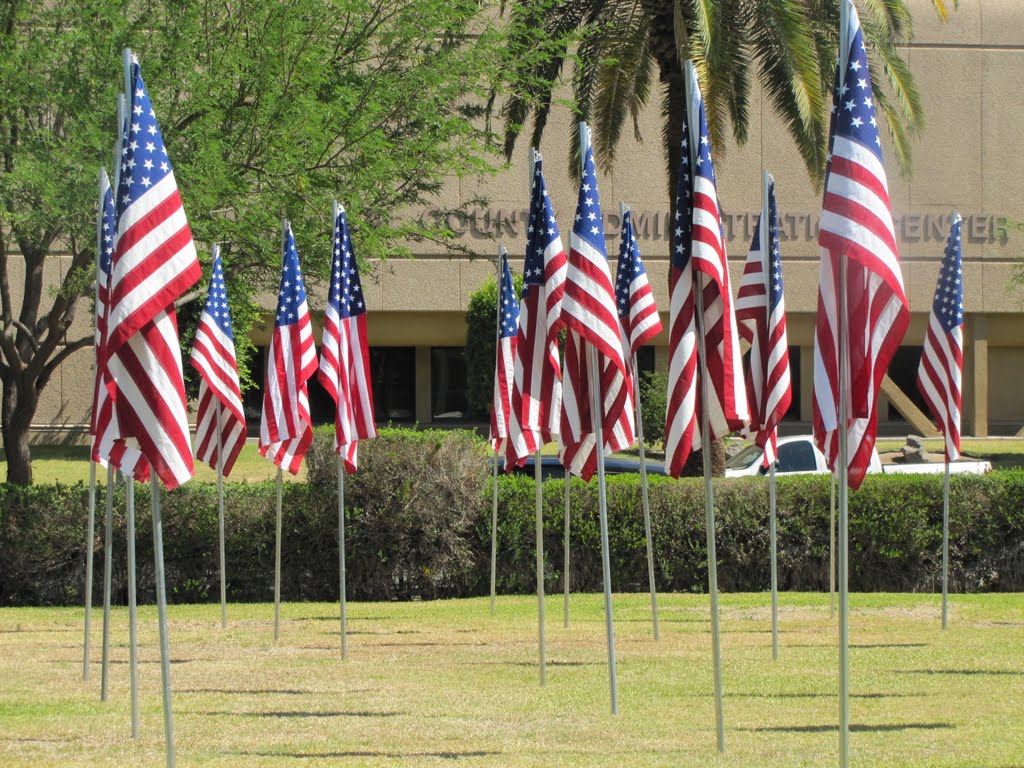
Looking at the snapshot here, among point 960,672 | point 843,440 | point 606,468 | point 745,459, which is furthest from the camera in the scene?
point 745,459

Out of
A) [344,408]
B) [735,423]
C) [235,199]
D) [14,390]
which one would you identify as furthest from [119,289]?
[14,390]

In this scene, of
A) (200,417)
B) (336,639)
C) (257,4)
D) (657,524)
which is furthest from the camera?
(657,524)

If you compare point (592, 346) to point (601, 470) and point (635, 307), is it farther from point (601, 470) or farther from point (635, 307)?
point (635, 307)

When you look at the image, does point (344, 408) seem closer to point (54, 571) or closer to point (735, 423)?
point (735, 423)

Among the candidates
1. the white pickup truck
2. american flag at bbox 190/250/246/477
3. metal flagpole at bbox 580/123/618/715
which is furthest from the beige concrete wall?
metal flagpole at bbox 580/123/618/715

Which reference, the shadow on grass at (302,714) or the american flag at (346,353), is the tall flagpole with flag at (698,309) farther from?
the american flag at (346,353)

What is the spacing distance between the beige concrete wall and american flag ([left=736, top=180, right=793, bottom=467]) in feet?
75.0

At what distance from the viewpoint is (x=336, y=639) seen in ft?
43.0

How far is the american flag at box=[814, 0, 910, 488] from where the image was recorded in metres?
→ 6.58

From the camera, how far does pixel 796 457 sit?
20.2 meters

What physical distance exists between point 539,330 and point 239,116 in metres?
7.07

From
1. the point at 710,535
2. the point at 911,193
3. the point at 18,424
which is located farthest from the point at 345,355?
the point at 911,193

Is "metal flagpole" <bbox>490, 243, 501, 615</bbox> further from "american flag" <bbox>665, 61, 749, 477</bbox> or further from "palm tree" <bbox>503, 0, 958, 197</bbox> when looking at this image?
"american flag" <bbox>665, 61, 749, 477</bbox>

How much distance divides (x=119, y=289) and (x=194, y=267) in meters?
0.45
